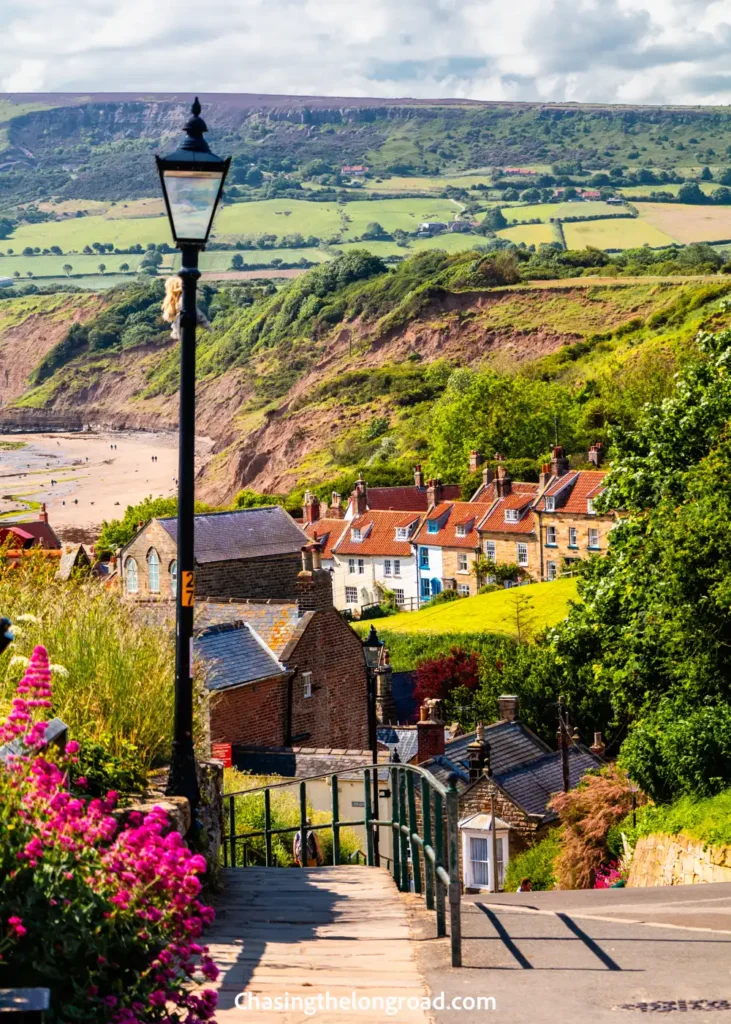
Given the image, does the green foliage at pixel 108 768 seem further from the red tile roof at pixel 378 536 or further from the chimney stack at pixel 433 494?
the chimney stack at pixel 433 494

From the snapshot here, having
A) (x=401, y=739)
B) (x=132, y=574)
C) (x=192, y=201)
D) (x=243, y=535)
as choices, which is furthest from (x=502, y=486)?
(x=192, y=201)

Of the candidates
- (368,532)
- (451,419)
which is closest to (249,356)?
(451,419)

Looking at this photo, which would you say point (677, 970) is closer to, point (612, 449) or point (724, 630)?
point (724, 630)

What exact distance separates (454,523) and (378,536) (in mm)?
4978

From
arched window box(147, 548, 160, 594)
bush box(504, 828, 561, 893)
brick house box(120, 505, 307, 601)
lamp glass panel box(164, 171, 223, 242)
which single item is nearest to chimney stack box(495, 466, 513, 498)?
brick house box(120, 505, 307, 601)

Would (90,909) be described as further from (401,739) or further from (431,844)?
(401,739)

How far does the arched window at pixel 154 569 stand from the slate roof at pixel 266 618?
472 inches

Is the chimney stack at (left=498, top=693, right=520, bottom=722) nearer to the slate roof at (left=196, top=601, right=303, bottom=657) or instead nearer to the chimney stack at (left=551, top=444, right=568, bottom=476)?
the slate roof at (left=196, top=601, right=303, bottom=657)

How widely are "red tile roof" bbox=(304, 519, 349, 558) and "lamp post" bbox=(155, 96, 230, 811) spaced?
64886 millimetres

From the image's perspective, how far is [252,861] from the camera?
16.0 meters

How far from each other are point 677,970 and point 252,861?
29.3 feet

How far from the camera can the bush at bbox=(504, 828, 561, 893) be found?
24.2m

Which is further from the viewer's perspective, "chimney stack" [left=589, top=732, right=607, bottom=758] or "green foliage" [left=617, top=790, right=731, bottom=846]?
"chimney stack" [left=589, top=732, right=607, bottom=758]

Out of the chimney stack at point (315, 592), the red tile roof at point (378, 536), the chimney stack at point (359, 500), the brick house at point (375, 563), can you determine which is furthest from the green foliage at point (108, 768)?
the chimney stack at point (359, 500)
